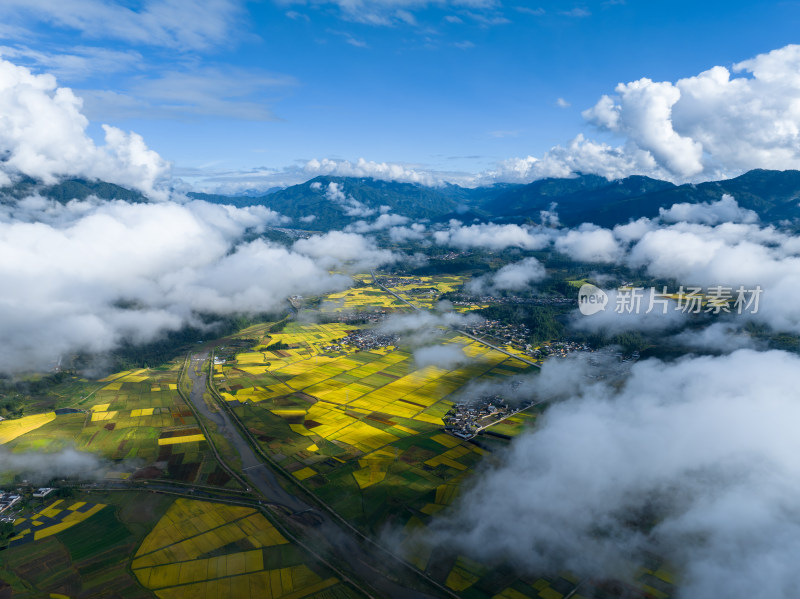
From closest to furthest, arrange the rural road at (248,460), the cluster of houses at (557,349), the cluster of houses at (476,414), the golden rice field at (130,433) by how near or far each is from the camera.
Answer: the rural road at (248,460), the golden rice field at (130,433), the cluster of houses at (476,414), the cluster of houses at (557,349)

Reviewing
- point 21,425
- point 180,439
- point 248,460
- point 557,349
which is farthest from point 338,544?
point 557,349

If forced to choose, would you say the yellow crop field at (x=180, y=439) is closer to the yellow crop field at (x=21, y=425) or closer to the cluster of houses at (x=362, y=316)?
the yellow crop field at (x=21, y=425)

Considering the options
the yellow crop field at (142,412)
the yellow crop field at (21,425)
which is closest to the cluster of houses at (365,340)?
the yellow crop field at (142,412)

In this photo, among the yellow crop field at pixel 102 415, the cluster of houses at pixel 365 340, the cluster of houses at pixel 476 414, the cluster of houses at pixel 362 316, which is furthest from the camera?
the cluster of houses at pixel 362 316

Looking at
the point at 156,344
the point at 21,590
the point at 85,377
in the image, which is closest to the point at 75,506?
the point at 21,590

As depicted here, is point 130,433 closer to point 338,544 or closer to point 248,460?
point 248,460

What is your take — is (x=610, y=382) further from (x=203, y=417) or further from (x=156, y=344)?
(x=156, y=344)
